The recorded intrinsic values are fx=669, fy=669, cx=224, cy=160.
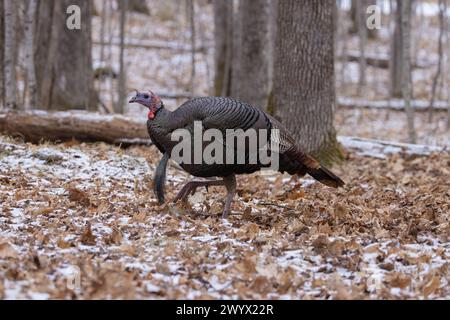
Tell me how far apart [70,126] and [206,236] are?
16.6 ft

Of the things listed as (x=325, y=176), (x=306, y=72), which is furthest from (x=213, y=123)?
(x=306, y=72)

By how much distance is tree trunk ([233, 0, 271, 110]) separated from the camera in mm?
14023

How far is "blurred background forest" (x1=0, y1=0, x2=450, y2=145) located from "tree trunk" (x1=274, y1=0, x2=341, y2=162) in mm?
113

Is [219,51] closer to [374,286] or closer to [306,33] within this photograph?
[306,33]

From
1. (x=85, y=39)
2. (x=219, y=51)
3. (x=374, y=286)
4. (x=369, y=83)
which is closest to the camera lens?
(x=374, y=286)

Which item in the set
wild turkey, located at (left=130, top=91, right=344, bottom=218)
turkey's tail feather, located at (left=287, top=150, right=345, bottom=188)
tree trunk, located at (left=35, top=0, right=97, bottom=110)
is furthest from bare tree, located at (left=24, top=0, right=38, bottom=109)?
turkey's tail feather, located at (left=287, top=150, right=345, bottom=188)

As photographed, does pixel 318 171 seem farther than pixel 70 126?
No

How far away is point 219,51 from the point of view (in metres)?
17.7

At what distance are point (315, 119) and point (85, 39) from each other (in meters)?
5.42

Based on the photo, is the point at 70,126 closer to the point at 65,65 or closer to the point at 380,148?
the point at 65,65

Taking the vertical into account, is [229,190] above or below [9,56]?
below

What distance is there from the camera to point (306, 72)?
31.8ft

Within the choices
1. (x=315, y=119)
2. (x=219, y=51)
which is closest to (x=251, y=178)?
(x=315, y=119)

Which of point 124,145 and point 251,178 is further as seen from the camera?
point 124,145
